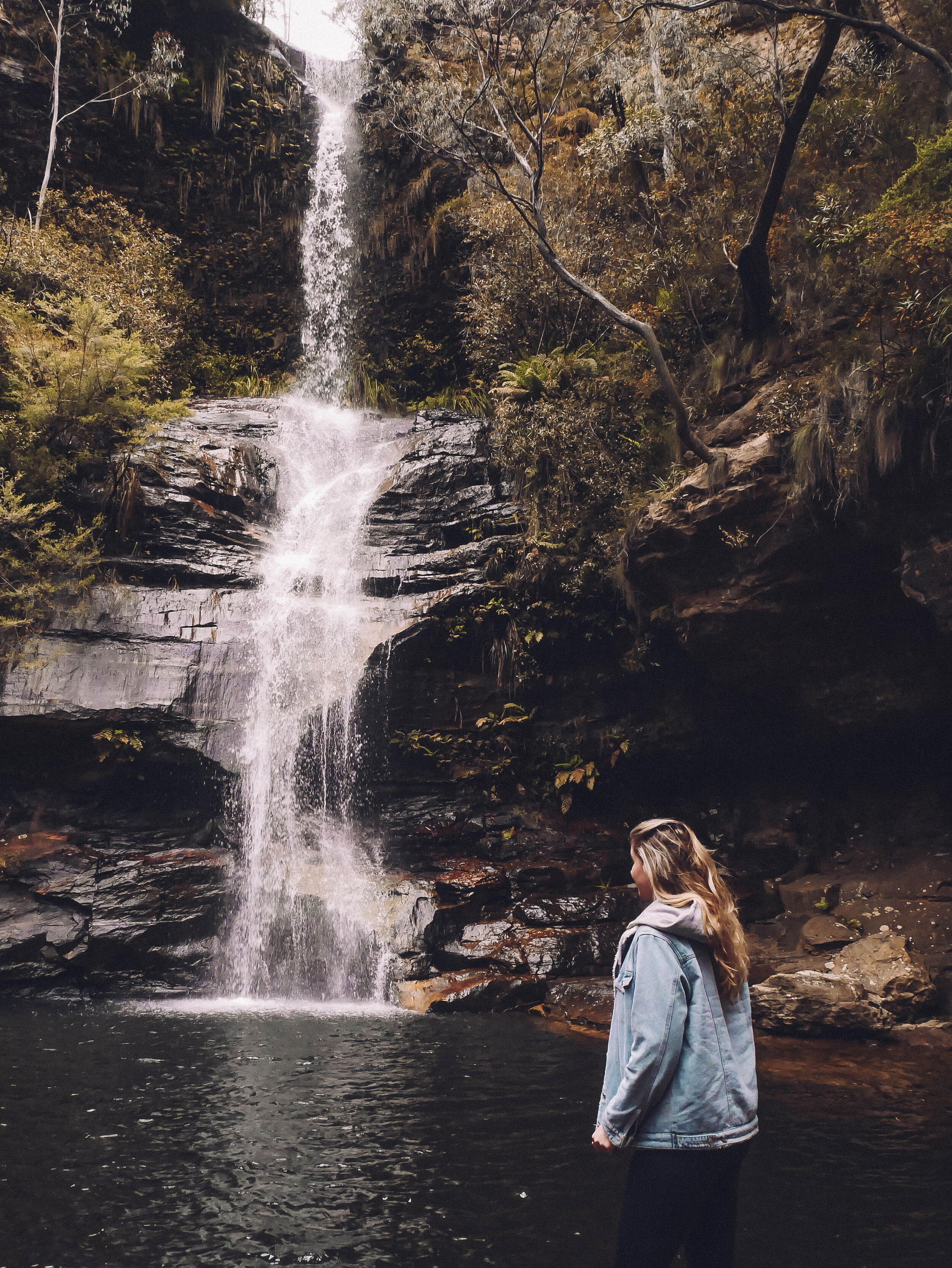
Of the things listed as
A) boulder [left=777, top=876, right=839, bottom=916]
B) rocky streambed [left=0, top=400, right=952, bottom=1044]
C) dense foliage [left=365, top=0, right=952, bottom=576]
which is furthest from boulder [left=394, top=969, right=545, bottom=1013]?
dense foliage [left=365, top=0, right=952, bottom=576]

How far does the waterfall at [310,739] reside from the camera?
9891 mm

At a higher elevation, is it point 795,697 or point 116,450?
point 116,450

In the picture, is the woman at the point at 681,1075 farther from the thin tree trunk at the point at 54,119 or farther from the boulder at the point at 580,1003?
the thin tree trunk at the point at 54,119

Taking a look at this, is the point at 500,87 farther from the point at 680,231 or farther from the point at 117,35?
the point at 117,35

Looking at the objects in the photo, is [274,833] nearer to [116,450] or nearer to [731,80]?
[116,450]

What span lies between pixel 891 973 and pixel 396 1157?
5.26 metres

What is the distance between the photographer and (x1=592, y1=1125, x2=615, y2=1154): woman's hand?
2.23m

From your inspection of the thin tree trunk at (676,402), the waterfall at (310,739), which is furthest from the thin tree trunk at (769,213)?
the waterfall at (310,739)

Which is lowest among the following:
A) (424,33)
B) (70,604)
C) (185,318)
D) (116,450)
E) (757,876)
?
(757,876)

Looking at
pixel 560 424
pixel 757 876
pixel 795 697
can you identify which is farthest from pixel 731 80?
pixel 757 876

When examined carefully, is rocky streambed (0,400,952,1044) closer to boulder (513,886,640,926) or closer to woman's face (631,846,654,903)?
boulder (513,886,640,926)

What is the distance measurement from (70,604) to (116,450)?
125 inches

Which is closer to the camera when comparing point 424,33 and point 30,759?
point 30,759

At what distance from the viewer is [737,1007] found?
2.43m
